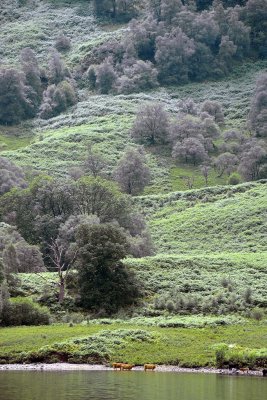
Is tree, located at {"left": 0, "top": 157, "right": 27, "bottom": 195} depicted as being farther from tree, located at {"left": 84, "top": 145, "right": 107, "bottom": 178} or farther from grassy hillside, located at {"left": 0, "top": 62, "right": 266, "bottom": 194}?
tree, located at {"left": 84, "top": 145, "right": 107, "bottom": 178}

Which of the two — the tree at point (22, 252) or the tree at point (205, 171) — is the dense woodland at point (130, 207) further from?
the tree at point (205, 171)

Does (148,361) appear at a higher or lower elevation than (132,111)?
→ higher

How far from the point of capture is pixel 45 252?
323ft

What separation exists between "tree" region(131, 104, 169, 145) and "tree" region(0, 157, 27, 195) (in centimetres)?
4028

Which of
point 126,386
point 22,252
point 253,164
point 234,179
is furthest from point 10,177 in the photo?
point 126,386

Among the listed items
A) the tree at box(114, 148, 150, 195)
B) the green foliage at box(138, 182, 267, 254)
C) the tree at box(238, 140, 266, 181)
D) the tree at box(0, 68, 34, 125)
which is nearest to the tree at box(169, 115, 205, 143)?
the tree at box(238, 140, 266, 181)

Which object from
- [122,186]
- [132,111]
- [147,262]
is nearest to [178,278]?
[147,262]

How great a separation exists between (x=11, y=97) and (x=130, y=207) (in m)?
93.8

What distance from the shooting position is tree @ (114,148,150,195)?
470ft

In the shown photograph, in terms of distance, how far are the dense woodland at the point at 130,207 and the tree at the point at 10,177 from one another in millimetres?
282

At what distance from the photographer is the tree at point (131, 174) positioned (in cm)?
14325

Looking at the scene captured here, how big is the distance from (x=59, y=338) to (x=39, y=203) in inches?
1901

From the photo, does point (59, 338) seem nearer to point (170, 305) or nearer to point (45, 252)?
point (170, 305)

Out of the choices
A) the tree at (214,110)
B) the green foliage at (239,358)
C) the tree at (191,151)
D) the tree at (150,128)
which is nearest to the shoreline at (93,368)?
the green foliage at (239,358)
